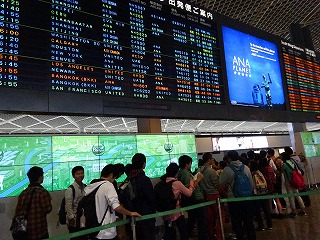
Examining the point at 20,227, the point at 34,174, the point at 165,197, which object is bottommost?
the point at 20,227

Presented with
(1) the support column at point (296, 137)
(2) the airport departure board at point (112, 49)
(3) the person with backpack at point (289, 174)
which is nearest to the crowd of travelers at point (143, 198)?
(3) the person with backpack at point (289, 174)

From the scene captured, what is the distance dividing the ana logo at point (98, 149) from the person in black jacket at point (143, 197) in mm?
2035

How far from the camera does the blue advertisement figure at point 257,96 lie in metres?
6.62

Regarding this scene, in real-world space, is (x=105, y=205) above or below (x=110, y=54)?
below

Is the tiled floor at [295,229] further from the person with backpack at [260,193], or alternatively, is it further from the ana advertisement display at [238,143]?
the ana advertisement display at [238,143]

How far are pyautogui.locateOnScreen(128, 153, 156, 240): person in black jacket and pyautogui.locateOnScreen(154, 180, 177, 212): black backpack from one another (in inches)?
11.4

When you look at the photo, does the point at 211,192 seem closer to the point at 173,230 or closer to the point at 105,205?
the point at 173,230

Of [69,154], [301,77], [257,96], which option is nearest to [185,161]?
[69,154]

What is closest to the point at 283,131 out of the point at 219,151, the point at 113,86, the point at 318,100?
the point at 219,151

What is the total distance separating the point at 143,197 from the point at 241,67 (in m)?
4.49

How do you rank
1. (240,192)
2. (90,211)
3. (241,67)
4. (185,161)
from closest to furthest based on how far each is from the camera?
(90,211), (240,192), (185,161), (241,67)

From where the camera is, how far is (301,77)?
816cm

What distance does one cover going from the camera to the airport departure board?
3582 mm

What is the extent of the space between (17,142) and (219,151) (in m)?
11.3
